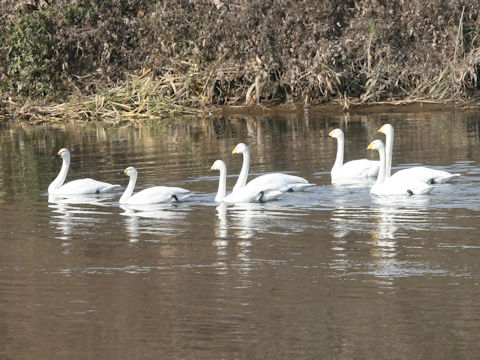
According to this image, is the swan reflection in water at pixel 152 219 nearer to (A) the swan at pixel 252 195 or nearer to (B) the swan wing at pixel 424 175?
(A) the swan at pixel 252 195

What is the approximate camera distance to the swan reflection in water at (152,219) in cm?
1116

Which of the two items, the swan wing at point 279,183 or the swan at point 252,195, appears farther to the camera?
the swan wing at point 279,183

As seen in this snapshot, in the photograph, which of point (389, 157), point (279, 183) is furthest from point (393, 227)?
point (389, 157)

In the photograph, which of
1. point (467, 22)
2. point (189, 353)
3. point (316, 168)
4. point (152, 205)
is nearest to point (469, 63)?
point (467, 22)

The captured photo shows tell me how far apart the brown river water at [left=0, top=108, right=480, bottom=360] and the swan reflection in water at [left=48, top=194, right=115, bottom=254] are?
0.03 metres

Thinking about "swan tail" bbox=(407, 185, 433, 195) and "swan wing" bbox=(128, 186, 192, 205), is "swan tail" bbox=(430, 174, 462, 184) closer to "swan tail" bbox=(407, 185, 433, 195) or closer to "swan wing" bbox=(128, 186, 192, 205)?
"swan tail" bbox=(407, 185, 433, 195)

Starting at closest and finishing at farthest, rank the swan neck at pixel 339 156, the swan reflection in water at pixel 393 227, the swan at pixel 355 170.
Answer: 1. the swan reflection in water at pixel 393 227
2. the swan at pixel 355 170
3. the swan neck at pixel 339 156

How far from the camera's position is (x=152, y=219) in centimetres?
1206

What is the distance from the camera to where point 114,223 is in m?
11.8

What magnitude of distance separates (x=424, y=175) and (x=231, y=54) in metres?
16.0

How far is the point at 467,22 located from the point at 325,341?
22696mm

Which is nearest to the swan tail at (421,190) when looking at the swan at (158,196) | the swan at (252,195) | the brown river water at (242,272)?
the brown river water at (242,272)

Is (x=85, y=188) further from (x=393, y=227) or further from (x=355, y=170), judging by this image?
(x=393, y=227)

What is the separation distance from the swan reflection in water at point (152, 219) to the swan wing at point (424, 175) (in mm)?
2968
